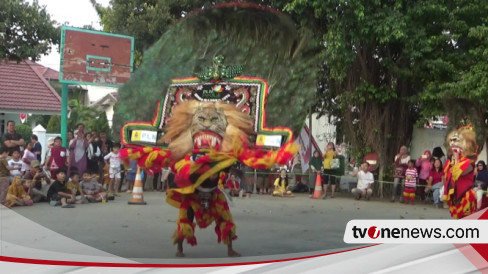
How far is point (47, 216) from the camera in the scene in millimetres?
2834

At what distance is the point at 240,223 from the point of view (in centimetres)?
278

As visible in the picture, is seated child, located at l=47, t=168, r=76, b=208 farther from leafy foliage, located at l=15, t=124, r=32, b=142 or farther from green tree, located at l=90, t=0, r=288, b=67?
green tree, located at l=90, t=0, r=288, b=67

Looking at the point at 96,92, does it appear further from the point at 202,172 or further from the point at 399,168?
the point at 399,168

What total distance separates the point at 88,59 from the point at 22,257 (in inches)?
44.0

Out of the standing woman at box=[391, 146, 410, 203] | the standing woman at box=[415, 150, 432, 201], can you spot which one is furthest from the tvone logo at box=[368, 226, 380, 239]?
the standing woman at box=[415, 150, 432, 201]

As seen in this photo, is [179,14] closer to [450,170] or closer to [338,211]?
[338,211]

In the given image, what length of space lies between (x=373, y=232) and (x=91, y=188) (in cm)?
163

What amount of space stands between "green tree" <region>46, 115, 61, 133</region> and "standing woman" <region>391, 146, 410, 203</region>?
1950mm

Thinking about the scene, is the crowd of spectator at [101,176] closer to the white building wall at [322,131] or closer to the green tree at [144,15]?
the white building wall at [322,131]

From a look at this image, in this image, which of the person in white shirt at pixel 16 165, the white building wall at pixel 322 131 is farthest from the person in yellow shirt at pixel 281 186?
the person in white shirt at pixel 16 165

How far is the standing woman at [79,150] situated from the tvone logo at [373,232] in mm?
1434

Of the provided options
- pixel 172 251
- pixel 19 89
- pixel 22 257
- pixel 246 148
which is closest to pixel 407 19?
pixel 246 148

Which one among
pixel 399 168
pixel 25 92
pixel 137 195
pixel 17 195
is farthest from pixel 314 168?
pixel 17 195

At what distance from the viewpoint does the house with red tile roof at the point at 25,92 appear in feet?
8.38
